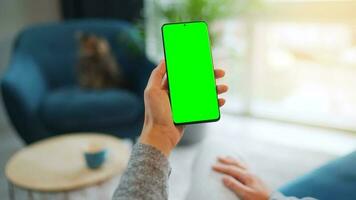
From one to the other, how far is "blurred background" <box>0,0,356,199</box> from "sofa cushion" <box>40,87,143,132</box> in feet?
1.13

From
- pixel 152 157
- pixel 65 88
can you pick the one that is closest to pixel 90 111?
pixel 65 88

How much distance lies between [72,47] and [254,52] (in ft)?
4.71

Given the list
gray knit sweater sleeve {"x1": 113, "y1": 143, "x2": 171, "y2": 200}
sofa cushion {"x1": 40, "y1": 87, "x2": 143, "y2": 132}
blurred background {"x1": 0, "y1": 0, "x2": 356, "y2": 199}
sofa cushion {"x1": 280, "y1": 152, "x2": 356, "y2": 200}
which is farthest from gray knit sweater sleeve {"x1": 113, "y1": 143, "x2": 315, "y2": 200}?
blurred background {"x1": 0, "y1": 0, "x2": 356, "y2": 199}

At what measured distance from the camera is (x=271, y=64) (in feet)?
9.19

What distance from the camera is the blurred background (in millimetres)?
2223

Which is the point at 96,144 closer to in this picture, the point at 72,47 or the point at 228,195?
the point at 228,195

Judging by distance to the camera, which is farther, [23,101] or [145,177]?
[23,101]

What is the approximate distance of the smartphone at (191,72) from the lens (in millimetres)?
722

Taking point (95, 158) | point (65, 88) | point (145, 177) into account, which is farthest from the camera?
point (65, 88)

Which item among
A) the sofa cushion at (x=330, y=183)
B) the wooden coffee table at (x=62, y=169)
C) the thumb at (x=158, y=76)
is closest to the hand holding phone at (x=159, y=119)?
the thumb at (x=158, y=76)

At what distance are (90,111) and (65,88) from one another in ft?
1.61

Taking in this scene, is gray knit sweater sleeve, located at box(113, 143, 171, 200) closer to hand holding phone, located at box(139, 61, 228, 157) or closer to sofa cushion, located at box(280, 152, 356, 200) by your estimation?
hand holding phone, located at box(139, 61, 228, 157)

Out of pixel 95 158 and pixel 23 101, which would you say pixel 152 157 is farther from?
pixel 23 101

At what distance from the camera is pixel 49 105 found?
1955mm
